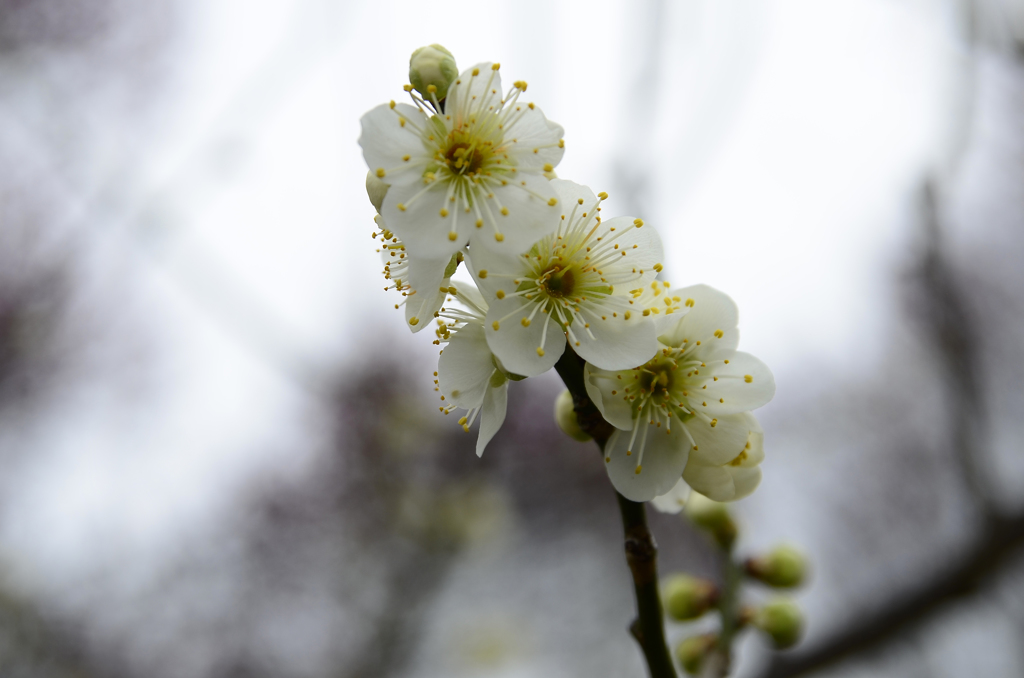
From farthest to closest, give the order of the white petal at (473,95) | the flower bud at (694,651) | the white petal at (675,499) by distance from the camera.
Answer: the flower bud at (694,651) < the white petal at (675,499) < the white petal at (473,95)

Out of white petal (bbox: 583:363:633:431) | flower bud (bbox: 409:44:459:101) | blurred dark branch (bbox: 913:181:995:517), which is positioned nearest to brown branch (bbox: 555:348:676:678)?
white petal (bbox: 583:363:633:431)

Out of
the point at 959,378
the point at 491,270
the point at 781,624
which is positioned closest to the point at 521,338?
the point at 491,270

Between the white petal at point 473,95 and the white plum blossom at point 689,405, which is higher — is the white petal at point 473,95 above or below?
above

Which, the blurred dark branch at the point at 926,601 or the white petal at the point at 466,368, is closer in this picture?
the white petal at the point at 466,368

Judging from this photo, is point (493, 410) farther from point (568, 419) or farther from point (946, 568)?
point (946, 568)

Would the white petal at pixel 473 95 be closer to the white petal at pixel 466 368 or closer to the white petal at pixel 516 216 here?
the white petal at pixel 516 216

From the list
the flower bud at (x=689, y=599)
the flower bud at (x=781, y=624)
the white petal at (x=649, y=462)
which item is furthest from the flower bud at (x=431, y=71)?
the flower bud at (x=781, y=624)
